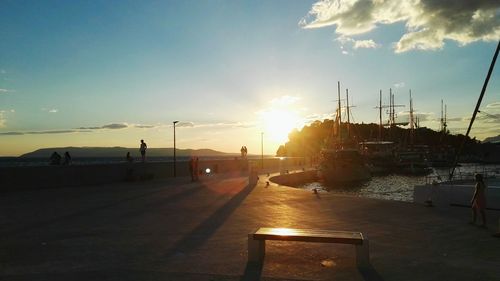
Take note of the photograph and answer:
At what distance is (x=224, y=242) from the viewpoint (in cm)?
1040

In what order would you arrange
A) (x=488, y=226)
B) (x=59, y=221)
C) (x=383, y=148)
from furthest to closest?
(x=383, y=148) < (x=59, y=221) < (x=488, y=226)

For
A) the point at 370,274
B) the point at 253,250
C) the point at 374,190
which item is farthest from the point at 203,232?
the point at 374,190

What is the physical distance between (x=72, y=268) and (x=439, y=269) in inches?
258

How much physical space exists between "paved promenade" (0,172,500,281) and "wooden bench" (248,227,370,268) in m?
0.22

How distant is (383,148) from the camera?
Result: 110m

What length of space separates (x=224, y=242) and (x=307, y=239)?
281 centimetres

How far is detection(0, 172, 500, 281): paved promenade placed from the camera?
25.6ft

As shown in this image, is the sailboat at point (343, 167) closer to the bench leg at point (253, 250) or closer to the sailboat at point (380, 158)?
the sailboat at point (380, 158)

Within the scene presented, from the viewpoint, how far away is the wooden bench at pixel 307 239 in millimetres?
8086

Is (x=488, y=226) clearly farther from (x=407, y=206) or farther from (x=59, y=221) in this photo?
(x=59, y=221)

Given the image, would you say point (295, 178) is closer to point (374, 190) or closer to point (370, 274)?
point (374, 190)

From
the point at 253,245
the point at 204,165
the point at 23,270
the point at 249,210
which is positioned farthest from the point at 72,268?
the point at 204,165

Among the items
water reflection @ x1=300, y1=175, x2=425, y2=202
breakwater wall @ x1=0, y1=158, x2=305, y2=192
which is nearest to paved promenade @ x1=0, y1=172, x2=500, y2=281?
breakwater wall @ x1=0, y1=158, x2=305, y2=192

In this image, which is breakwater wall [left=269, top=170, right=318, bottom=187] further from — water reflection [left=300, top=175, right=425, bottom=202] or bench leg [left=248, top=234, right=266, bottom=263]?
bench leg [left=248, top=234, right=266, bottom=263]
